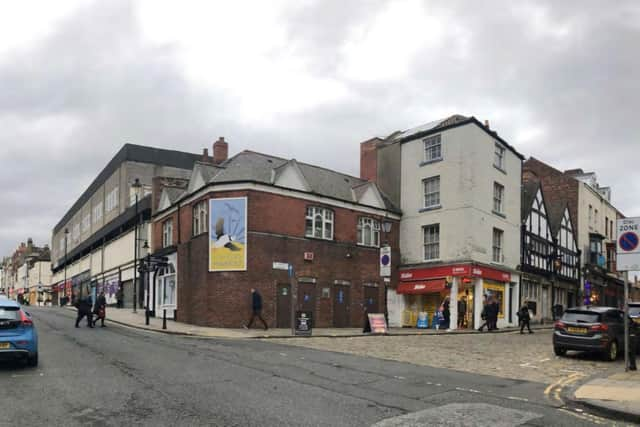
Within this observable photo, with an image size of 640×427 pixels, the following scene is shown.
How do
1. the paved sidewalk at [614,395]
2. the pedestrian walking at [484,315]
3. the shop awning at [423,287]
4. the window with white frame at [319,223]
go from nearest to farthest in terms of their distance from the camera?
the paved sidewalk at [614,395], the window with white frame at [319,223], the pedestrian walking at [484,315], the shop awning at [423,287]

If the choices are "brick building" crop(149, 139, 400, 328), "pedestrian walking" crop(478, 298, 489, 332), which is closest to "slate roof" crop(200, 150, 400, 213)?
"brick building" crop(149, 139, 400, 328)

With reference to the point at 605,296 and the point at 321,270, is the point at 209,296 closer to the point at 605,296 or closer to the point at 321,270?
the point at 321,270

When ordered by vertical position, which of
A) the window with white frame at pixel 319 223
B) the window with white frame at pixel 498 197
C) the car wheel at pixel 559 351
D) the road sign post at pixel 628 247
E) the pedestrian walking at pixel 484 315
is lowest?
the pedestrian walking at pixel 484 315

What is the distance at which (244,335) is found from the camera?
2297 cm

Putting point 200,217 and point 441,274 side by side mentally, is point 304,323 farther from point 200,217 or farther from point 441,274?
point 441,274

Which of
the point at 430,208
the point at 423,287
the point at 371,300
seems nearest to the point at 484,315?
the point at 423,287

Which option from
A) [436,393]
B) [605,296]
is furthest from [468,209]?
[605,296]

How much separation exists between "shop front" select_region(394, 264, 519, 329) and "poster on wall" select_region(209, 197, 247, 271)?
1158 cm

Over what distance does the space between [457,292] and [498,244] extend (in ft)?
17.2

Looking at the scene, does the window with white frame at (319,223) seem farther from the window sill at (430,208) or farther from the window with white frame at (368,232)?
the window sill at (430,208)

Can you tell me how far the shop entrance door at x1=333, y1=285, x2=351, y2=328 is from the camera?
99.2ft

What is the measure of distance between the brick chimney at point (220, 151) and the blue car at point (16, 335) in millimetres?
27118

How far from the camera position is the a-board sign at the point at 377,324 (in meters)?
25.1

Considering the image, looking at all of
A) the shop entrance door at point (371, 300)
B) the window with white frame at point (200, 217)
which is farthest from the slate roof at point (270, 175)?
the shop entrance door at point (371, 300)
